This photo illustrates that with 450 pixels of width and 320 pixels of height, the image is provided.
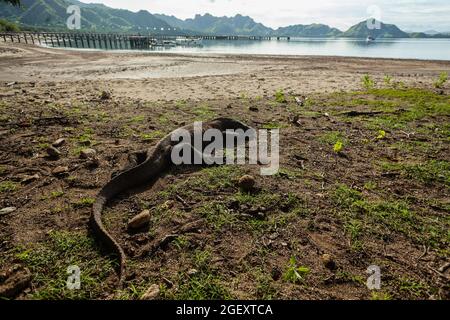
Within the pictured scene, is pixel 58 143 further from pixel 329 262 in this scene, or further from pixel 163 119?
pixel 329 262

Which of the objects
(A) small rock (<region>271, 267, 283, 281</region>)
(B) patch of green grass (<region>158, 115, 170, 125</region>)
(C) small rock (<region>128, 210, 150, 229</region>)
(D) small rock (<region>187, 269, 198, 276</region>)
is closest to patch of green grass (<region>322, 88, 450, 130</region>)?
(B) patch of green grass (<region>158, 115, 170, 125</region>)

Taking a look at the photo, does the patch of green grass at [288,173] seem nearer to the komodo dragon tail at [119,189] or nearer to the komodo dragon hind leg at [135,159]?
the komodo dragon tail at [119,189]

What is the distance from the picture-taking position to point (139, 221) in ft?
12.1

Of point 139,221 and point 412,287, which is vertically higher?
point 139,221

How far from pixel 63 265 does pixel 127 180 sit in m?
1.70

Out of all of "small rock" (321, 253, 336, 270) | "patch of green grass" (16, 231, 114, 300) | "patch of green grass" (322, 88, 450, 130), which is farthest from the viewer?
"patch of green grass" (322, 88, 450, 130)

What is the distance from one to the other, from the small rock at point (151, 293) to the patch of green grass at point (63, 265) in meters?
0.44

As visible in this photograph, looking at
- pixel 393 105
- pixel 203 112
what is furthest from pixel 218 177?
pixel 393 105

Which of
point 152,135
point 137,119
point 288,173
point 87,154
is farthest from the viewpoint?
point 137,119

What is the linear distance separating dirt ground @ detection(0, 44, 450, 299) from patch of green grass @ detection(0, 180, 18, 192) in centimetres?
3

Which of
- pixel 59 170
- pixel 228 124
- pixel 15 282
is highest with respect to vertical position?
pixel 228 124

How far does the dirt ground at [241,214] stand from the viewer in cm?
286

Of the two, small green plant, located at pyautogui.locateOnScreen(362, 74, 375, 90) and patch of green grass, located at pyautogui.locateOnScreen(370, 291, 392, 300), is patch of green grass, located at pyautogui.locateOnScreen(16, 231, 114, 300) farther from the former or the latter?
small green plant, located at pyautogui.locateOnScreen(362, 74, 375, 90)

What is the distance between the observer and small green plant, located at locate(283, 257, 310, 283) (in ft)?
9.40
